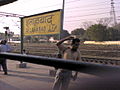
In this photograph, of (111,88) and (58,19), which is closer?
(111,88)

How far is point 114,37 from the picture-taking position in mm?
24125

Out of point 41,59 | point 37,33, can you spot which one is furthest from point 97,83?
point 37,33

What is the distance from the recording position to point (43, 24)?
9180mm

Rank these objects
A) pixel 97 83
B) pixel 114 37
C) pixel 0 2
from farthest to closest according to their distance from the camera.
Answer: pixel 114 37 < pixel 0 2 < pixel 97 83

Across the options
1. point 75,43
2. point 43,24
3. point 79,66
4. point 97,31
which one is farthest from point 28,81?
point 97,31

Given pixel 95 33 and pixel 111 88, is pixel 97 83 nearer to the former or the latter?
pixel 111 88

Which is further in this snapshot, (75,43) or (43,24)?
(43,24)

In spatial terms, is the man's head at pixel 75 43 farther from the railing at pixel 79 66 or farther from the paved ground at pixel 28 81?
the railing at pixel 79 66

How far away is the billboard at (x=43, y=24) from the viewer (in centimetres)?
852

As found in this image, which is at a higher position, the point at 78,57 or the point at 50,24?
the point at 50,24

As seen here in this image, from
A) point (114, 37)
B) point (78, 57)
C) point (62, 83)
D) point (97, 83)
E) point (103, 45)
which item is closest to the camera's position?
point (97, 83)

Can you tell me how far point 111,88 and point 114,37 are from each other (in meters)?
24.1

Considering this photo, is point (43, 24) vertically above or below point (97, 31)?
below

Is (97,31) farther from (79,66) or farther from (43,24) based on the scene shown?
(79,66)
